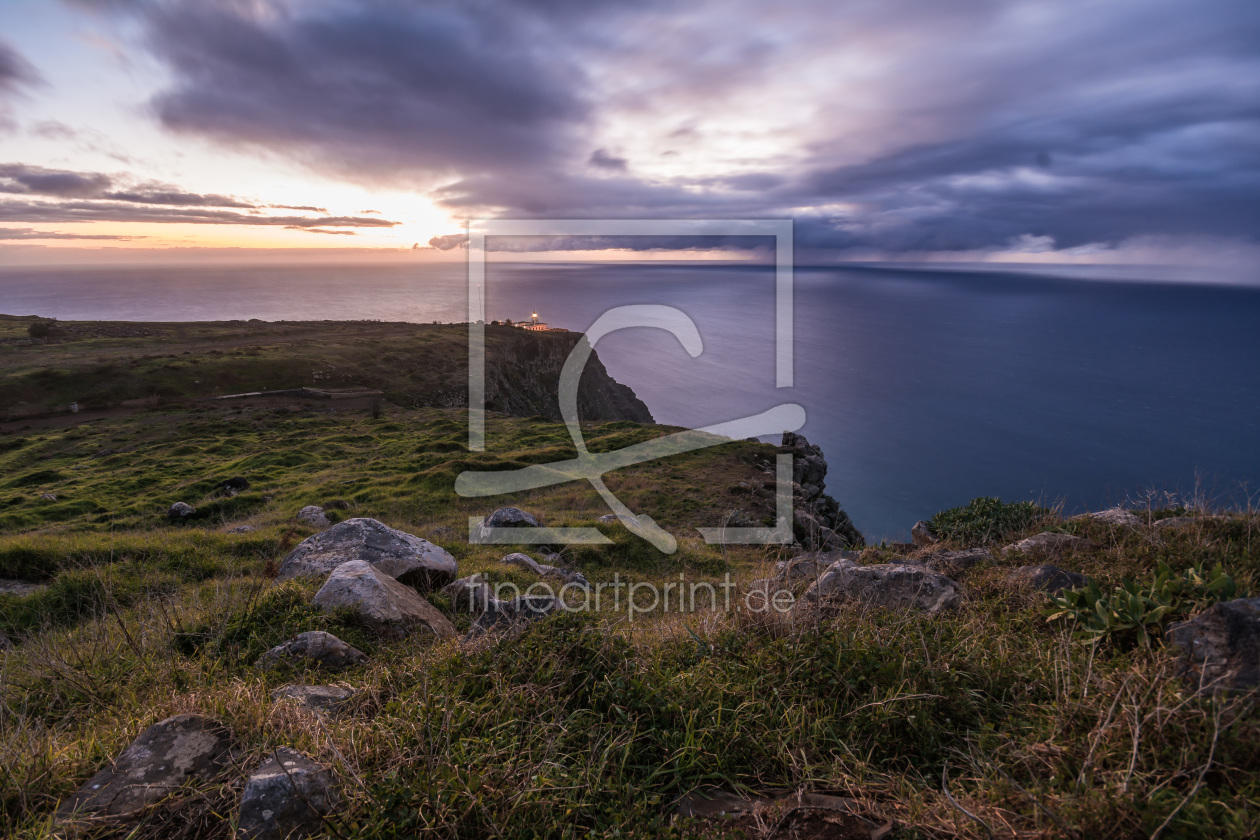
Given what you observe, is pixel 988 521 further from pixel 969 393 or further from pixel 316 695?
pixel 969 393

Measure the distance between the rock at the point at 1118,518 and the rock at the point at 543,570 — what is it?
27.5 feet

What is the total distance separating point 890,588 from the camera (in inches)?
242

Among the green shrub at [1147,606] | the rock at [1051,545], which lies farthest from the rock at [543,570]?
the green shrub at [1147,606]

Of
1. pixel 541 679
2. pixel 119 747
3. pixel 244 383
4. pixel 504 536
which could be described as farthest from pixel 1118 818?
pixel 244 383

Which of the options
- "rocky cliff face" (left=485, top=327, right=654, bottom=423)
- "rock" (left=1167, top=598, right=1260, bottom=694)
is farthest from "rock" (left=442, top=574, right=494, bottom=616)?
"rocky cliff face" (left=485, top=327, right=654, bottom=423)

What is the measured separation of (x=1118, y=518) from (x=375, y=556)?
11111mm

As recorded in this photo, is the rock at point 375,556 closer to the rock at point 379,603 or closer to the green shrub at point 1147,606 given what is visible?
the rock at point 379,603

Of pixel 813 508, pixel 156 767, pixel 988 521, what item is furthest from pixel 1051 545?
pixel 813 508

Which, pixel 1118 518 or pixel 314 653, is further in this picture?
pixel 1118 518

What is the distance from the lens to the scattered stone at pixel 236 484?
1948cm

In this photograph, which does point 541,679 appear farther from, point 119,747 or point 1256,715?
point 1256,715

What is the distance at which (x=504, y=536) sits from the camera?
1381 centimetres

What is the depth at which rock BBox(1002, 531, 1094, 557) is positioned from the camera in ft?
23.4

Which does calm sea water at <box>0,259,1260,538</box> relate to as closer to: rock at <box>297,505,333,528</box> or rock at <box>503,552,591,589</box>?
rock at <box>503,552,591,589</box>
